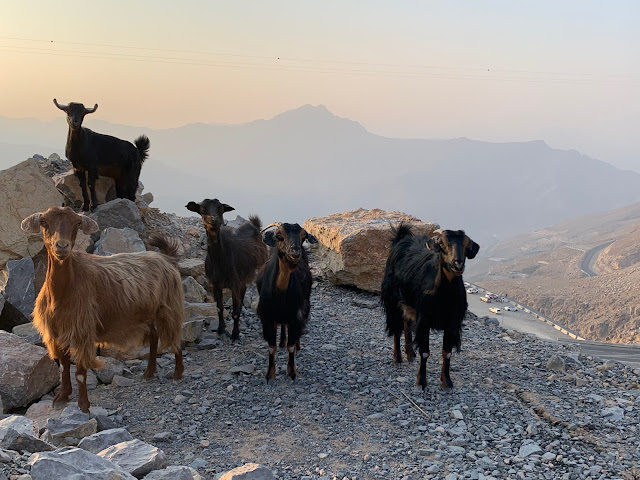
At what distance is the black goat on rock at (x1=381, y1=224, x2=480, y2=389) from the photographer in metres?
6.76

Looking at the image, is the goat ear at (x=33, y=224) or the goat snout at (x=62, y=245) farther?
the goat ear at (x=33, y=224)

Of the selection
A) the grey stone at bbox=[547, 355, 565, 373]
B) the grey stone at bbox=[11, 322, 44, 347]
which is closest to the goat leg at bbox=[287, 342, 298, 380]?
the grey stone at bbox=[11, 322, 44, 347]

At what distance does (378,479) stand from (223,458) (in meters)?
1.59

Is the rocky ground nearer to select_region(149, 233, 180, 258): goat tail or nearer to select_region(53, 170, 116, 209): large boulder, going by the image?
select_region(149, 233, 180, 258): goat tail

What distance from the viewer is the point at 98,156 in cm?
1126

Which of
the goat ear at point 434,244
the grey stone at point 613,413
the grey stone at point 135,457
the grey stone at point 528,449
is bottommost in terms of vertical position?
the grey stone at point 528,449

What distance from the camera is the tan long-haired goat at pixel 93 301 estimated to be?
231 inches

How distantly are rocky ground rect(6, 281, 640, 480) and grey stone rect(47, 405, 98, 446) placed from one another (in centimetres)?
64

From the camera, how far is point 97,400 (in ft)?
22.2

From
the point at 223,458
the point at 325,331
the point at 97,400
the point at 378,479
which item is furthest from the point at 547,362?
the point at 97,400

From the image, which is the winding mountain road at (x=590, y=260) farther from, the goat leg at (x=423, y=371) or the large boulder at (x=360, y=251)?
the goat leg at (x=423, y=371)

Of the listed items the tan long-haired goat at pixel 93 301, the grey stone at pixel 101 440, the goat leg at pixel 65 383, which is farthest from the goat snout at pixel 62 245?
the grey stone at pixel 101 440

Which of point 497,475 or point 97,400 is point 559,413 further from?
point 97,400

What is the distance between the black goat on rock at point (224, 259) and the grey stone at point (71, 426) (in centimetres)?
351
